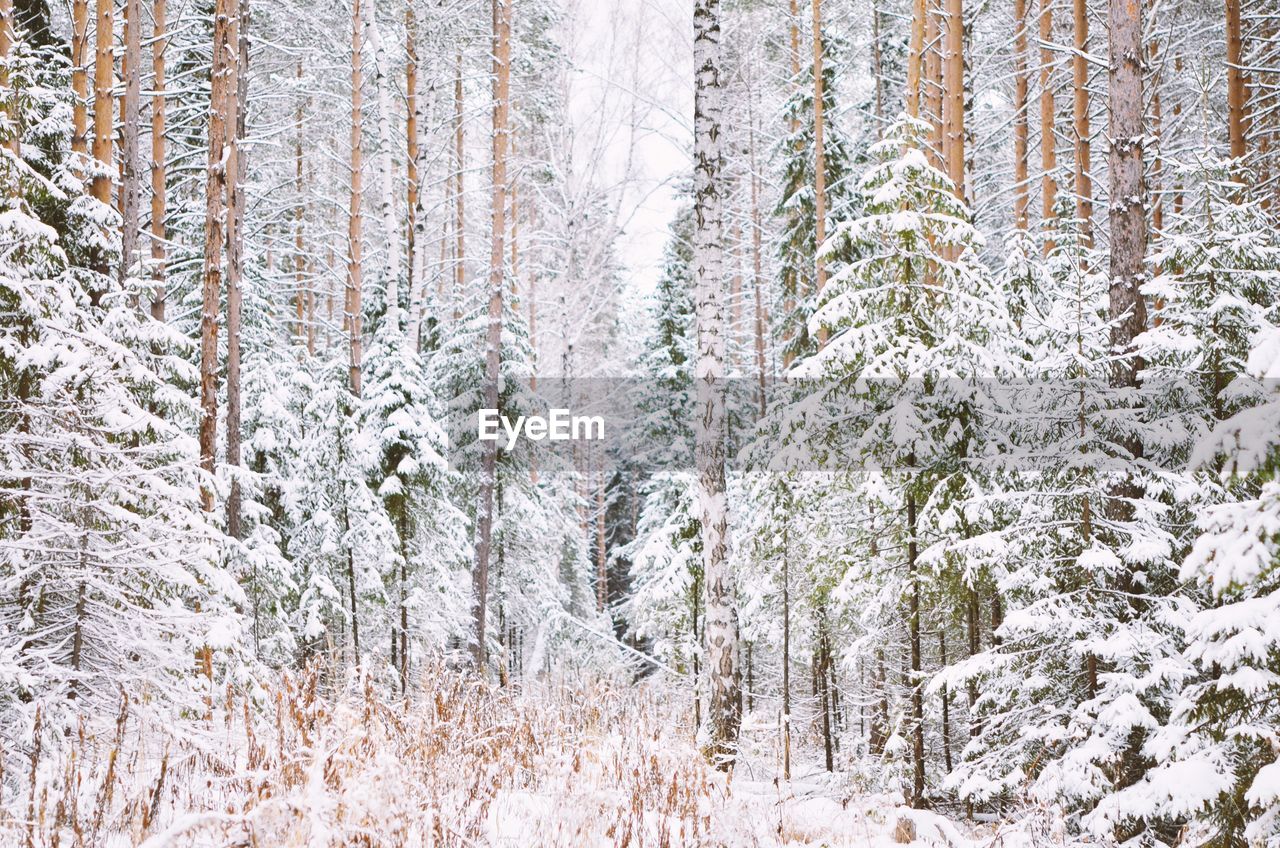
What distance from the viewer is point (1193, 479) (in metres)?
5.68

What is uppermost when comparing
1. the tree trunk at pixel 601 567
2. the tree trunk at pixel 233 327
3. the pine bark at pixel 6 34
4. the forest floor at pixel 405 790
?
the pine bark at pixel 6 34

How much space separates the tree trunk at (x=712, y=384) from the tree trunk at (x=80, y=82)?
708 cm

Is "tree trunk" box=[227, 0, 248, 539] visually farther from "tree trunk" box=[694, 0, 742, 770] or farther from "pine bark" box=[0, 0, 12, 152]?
"tree trunk" box=[694, 0, 742, 770]

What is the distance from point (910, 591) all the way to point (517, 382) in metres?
11.4

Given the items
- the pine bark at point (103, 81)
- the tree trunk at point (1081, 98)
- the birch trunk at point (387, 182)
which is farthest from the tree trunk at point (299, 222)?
the tree trunk at point (1081, 98)

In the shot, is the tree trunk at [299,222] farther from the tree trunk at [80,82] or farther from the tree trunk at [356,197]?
the tree trunk at [80,82]

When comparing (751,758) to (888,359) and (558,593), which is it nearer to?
(888,359)

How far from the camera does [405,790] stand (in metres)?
3.43

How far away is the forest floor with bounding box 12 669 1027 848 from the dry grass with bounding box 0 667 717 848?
0.04 feet

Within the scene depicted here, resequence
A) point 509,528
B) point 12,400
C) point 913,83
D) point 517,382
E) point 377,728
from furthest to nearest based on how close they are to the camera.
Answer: point 509,528, point 517,382, point 913,83, point 12,400, point 377,728

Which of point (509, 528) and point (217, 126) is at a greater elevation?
point (217, 126)

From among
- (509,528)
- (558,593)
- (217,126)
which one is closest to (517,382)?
(509,528)

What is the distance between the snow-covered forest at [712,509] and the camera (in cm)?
389

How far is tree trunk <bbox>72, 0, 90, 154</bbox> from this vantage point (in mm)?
8945
